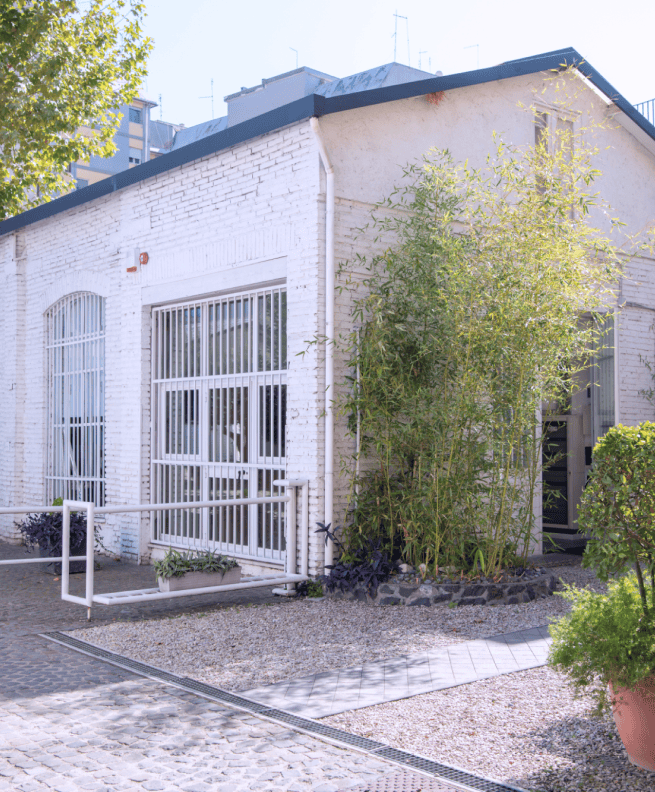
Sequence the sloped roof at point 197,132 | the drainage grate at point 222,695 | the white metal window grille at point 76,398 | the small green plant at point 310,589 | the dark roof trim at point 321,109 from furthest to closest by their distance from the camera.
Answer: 1. the sloped roof at point 197,132
2. the white metal window grille at point 76,398
3. the dark roof trim at point 321,109
4. the small green plant at point 310,589
5. the drainage grate at point 222,695

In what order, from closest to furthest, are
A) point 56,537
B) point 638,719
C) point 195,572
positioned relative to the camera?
point 638,719, point 195,572, point 56,537

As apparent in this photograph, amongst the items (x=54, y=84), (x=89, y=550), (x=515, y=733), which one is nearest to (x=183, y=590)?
(x=89, y=550)

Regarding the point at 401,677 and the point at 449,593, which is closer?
the point at 401,677

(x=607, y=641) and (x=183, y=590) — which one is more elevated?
(x=607, y=641)

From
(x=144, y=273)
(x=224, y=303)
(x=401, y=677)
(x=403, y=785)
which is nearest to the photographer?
(x=403, y=785)

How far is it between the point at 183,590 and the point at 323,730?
10.4ft

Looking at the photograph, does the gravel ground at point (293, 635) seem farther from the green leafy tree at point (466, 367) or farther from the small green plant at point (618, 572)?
the small green plant at point (618, 572)

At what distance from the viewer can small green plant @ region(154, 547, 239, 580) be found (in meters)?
7.19

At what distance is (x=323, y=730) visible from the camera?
4.12 m

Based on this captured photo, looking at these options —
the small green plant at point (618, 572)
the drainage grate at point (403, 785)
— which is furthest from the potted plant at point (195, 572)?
the small green plant at point (618, 572)

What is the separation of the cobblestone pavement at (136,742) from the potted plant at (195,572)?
161 cm

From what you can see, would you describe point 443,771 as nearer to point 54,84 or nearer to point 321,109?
point 321,109

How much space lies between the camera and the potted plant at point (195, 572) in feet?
23.6

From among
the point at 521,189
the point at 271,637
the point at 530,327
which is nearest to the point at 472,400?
the point at 530,327
